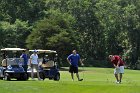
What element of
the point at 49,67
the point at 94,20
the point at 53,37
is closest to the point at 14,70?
the point at 49,67

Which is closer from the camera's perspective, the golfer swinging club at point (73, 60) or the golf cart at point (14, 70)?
the golf cart at point (14, 70)

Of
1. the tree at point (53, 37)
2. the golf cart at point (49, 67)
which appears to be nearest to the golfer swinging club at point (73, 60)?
the golf cart at point (49, 67)

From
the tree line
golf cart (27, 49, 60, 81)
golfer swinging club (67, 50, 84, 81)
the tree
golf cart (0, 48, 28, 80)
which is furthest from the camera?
the tree line

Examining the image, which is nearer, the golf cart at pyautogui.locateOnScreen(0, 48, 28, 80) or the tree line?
the golf cart at pyautogui.locateOnScreen(0, 48, 28, 80)

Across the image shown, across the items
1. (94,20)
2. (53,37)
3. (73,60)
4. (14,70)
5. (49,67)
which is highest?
(94,20)

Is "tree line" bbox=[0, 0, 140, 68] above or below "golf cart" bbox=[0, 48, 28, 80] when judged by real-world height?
above

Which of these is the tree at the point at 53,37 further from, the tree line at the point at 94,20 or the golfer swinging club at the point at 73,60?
the golfer swinging club at the point at 73,60

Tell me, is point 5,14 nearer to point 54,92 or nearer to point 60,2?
point 60,2

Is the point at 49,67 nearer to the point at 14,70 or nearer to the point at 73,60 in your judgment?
the point at 73,60

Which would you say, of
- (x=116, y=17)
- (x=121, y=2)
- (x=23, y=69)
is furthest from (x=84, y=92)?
(x=121, y=2)

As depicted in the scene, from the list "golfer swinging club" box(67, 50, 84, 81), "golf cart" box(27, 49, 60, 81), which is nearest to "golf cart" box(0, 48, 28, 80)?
"golf cart" box(27, 49, 60, 81)

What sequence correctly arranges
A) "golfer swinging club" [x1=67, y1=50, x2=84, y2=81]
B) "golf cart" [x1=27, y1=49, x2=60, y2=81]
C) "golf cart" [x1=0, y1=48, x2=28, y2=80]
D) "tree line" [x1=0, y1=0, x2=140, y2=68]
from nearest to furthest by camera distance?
"golf cart" [x1=0, y1=48, x2=28, y2=80]
"golfer swinging club" [x1=67, y1=50, x2=84, y2=81]
"golf cart" [x1=27, y1=49, x2=60, y2=81]
"tree line" [x1=0, y1=0, x2=140, y2=68]

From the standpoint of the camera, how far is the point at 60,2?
100 m

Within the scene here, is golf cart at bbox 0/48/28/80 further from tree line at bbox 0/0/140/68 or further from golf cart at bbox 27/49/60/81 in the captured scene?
tree line at bbox 0/0/140/68
